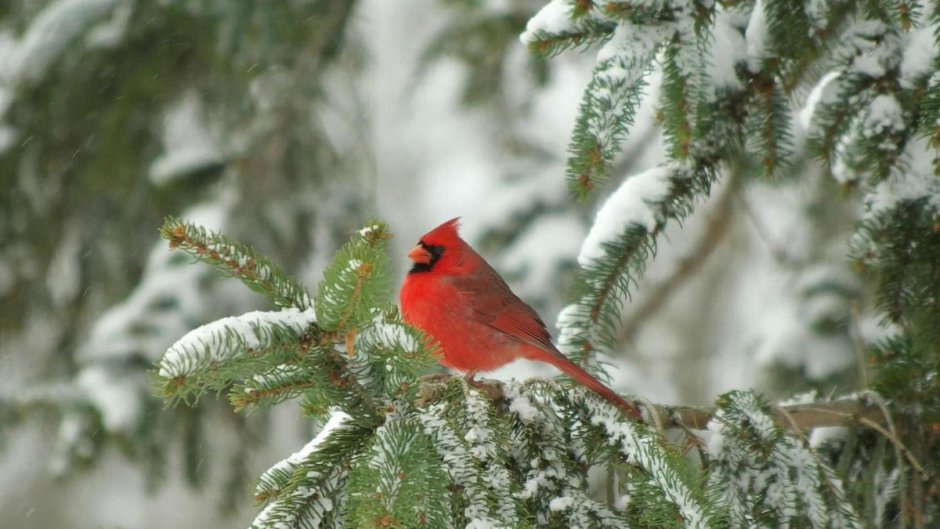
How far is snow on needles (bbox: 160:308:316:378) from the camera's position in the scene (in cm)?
124

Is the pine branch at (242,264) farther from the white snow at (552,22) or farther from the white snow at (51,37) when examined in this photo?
the white snow at (51,37)

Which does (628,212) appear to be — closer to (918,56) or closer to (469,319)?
(918,56)

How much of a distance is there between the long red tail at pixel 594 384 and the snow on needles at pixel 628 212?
9.4 inches

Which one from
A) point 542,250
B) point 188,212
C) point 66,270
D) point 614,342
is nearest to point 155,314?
point 188,212

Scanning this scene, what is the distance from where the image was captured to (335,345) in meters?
1.36

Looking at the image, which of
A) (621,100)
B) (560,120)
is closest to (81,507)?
(560,120)

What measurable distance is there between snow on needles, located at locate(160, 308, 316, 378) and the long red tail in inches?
28.1

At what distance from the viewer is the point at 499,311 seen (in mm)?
3277

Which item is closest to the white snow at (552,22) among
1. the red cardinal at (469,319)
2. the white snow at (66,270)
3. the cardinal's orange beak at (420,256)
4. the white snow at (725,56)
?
the white snow at (725,56)

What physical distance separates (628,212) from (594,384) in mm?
407

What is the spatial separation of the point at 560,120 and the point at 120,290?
4.56 metres

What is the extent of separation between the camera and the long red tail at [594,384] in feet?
6.13

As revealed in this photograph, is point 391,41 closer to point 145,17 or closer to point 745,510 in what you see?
point 145,17

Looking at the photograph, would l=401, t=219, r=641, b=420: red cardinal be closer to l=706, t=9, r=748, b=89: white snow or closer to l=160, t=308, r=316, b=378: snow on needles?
l=706, t=9, r=748, b=89: white snow
